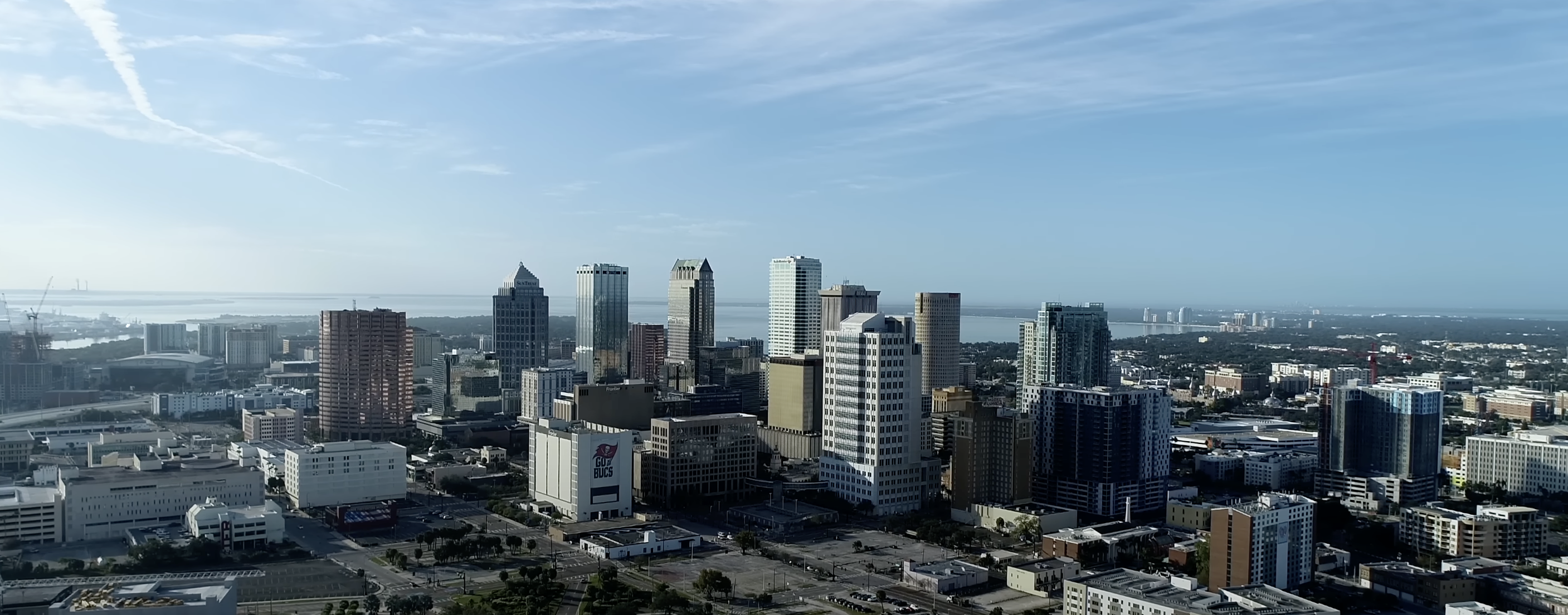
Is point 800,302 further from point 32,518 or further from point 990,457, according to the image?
point 32,518

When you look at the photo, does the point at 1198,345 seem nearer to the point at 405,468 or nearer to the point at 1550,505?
the point at 1550,505

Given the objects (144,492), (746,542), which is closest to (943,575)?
(746,542)

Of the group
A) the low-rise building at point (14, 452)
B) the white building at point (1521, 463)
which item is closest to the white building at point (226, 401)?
the low-rise building at point (14, 452)

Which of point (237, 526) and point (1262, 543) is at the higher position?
point (1262, 543)

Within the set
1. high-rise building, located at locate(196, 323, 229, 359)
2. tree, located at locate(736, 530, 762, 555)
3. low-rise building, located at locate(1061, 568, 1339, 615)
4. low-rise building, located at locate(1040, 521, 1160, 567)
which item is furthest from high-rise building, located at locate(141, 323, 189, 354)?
low-rise building, located at locate(1061, 568, 1339, 615)

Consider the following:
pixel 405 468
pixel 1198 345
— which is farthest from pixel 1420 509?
pixel 1198 345

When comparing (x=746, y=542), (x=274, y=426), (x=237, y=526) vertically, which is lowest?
(x=746, y=542)

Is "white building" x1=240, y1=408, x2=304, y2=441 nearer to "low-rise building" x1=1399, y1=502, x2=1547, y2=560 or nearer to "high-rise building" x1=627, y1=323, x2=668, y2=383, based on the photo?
"high-rise building" x1=627, y1=323, x2=668, y2=383
